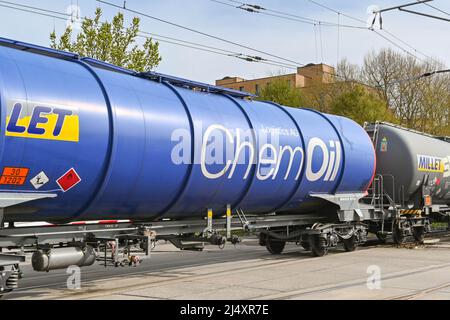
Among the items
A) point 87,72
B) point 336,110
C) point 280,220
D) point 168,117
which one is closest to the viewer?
point 87,72

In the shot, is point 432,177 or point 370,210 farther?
point 432,177

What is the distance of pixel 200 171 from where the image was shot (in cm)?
975

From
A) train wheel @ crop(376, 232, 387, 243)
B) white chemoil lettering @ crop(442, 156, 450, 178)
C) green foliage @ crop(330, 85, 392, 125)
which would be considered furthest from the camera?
green foliage @ crop(330, 85, 392, 125)

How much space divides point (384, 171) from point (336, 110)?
17786mm

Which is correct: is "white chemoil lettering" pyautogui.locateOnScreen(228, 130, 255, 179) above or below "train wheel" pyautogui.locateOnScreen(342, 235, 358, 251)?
above

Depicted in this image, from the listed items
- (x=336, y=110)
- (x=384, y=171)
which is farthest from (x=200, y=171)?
(x=336, y=110)

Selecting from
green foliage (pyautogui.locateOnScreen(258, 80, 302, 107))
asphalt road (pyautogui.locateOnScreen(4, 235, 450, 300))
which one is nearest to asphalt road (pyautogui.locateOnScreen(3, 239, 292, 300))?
asphalt road (pyautogui.locateOnScreen(4, 235, 450, 300))

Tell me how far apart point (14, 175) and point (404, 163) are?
1226cm

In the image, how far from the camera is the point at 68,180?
25.7ft

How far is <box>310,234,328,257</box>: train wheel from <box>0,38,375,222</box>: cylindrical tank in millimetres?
1451

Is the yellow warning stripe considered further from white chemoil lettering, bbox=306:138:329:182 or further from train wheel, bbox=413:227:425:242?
white chemoil lettering, bbox=306:138:329:182

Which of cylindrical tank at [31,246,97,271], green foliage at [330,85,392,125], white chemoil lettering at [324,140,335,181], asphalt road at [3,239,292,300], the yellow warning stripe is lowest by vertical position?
asphalt road at [3,239,292,300]

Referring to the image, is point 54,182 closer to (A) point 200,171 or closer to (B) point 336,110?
(A) point 200,171

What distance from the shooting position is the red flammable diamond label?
305 inches
